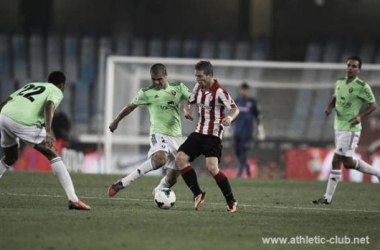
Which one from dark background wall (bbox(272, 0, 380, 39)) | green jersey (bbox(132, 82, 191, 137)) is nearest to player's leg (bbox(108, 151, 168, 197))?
green jersey (bbox(132, 82, 191, 137))

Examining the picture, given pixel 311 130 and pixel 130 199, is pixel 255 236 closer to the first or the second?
pixel 130 199

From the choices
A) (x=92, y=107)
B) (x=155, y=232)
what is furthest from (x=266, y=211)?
(x=92, y=107)

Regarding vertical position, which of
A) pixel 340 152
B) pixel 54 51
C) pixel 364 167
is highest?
pixel 340 152

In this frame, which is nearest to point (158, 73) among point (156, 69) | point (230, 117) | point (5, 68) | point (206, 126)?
point (156, 69)

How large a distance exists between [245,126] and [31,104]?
34.2 ft

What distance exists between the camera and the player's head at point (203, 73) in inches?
416

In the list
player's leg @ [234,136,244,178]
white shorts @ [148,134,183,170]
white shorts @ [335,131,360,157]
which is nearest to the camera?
white shorts @ [148,134,183,170]

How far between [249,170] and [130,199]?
8061mm

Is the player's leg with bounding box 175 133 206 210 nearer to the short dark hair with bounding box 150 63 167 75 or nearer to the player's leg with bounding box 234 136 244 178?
the short dark hair with bounding box 150 63 167 75

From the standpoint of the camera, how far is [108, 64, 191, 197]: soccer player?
11.4 meters

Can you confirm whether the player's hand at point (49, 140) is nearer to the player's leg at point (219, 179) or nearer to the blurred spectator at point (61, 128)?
the player's leg at point (219, 179)

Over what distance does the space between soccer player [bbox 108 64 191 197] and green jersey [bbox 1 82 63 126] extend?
1437 mm

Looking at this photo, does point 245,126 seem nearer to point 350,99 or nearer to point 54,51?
point 350,99

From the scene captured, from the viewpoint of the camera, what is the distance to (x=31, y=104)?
33.2 feet
